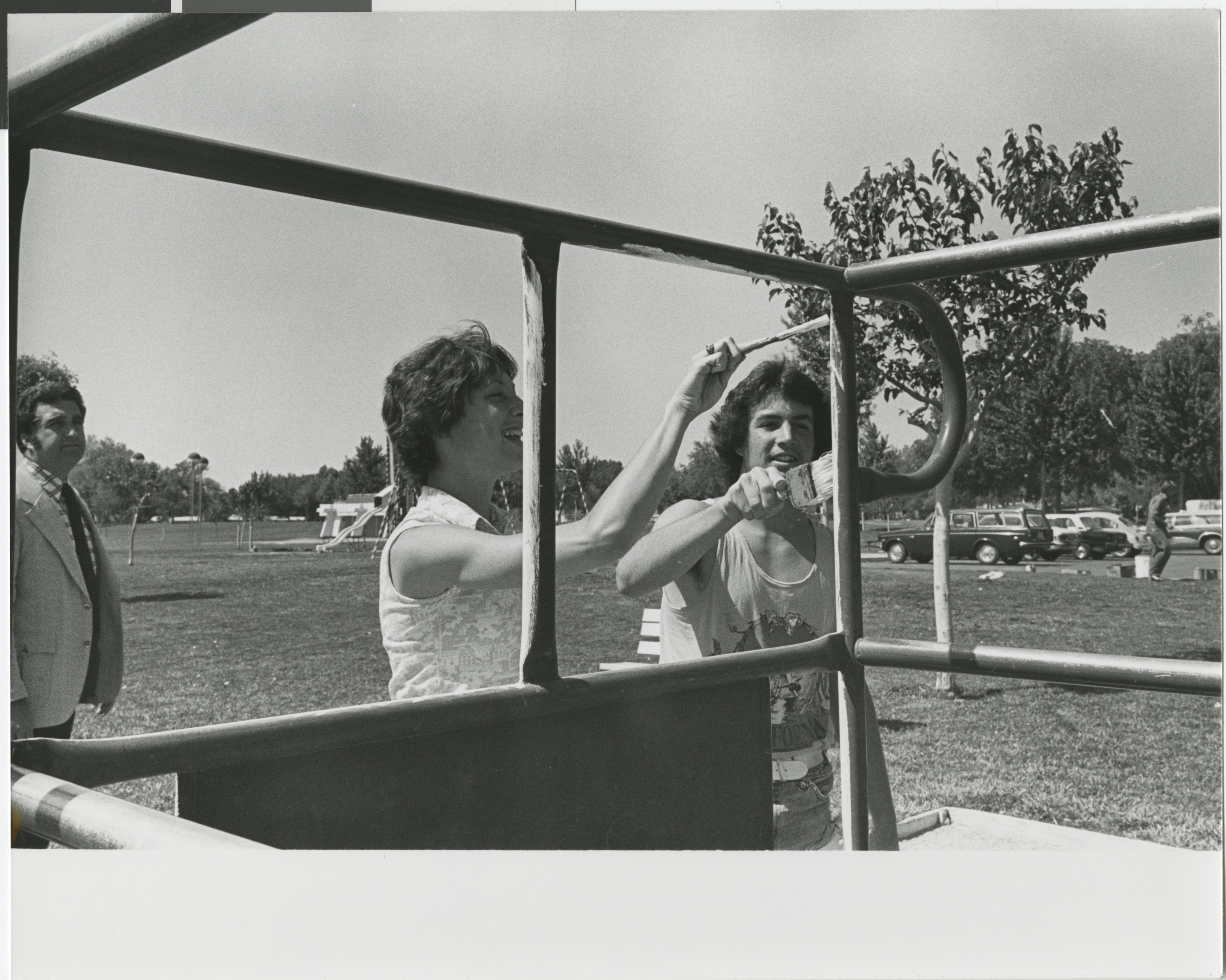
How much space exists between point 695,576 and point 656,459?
530 mm

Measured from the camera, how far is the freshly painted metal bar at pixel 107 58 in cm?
58

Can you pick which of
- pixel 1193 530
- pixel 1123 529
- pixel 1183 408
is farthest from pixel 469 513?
pixel 1123 529

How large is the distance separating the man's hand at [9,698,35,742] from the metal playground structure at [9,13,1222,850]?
1.91 feet

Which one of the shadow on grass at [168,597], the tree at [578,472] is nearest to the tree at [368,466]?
the shadow on grass at [168,597]

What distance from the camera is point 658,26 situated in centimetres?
219

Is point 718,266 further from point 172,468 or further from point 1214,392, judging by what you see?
point 172,468

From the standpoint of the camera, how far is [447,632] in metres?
1.23

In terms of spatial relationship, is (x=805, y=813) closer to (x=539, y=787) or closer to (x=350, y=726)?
(x=539, y=787)

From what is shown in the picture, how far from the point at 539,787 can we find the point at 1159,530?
7.89 metres

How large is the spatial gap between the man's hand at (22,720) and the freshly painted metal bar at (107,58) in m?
0.77

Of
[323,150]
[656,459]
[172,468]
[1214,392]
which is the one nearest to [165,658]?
[172,468]

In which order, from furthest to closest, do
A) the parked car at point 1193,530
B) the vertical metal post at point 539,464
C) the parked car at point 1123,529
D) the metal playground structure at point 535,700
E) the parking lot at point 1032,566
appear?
the parking lot at point 1032,566 < the parked car at point 1123,529 < the parked car at point 1193,530 < the vertical metal post at point 539,464 < the metal playground structure at point 535,700

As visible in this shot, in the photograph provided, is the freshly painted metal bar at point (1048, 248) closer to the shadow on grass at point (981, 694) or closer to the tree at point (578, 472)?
the tree at point (578, 472)

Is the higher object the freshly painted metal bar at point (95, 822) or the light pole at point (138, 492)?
the light pole at point (138, 492)
